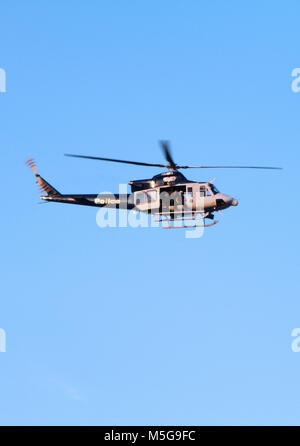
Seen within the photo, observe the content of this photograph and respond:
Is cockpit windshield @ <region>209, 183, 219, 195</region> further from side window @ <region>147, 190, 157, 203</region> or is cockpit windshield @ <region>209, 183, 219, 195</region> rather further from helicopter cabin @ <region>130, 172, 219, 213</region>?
side window @ <region>147, 190, 157, 203</region>

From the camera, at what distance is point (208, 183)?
73.0 metres

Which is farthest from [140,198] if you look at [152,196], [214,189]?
[214,189]

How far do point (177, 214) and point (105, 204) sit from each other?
590 cm

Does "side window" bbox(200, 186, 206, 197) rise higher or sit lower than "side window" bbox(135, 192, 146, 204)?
lower

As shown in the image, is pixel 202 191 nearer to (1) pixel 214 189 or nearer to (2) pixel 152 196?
(1) pixel 214 189

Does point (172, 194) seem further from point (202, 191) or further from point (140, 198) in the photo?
point (140, 198)

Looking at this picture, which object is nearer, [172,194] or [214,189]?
[172,194]

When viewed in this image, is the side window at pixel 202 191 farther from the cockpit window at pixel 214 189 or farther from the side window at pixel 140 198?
the side window at pixel 140 198

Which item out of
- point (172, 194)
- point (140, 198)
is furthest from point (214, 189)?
point (140, 198)

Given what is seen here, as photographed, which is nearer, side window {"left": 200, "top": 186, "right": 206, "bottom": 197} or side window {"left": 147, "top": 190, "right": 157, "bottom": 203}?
side window {"left": 200, "top": 186, "right": 206, "bottom": 197}

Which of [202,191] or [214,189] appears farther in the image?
[214,189]

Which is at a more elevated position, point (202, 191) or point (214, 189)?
point (214, 189)
